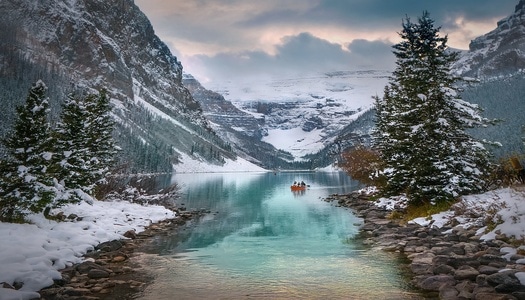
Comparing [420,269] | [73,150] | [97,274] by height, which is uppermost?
[73,150]

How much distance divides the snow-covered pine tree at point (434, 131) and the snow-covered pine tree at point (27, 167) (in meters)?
20.7

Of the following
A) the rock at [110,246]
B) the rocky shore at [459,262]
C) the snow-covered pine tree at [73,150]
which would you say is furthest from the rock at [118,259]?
the rocky shore at [459,262]

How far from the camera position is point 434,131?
2341 cm

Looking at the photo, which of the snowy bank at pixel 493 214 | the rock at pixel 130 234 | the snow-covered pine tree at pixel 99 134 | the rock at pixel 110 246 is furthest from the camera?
the snow-covered pine tree at pixel 99 134

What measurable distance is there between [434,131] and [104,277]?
1995 centimetres

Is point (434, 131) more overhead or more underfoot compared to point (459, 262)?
more overhead

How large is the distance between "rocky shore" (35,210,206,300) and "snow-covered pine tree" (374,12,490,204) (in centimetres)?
1746

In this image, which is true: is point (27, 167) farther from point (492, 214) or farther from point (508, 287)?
point (492, 214)

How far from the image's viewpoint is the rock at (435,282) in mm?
11664

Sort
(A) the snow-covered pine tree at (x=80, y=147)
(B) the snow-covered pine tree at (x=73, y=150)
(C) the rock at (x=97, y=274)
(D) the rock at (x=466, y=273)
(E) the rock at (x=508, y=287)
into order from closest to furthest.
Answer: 1. (E) the rock at (x=508, y=287)
2. (D) the rock at (x=466, y=273)
3. (C) the rock at (x=97, y=274)
4. (B) the snow-covered pine tree at (x=73, y=150)
5. (A) the snow-covered pine tree at (x=80, y=147)

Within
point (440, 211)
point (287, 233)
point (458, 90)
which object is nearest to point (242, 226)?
point (287, 233)

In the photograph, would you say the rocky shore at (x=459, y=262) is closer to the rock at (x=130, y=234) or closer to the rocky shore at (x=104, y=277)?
the rocky shore at (x=104, y=277)

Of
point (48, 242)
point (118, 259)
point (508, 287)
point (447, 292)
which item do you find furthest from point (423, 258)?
point (48, 242)

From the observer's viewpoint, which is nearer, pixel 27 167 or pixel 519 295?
pixel 519 295
